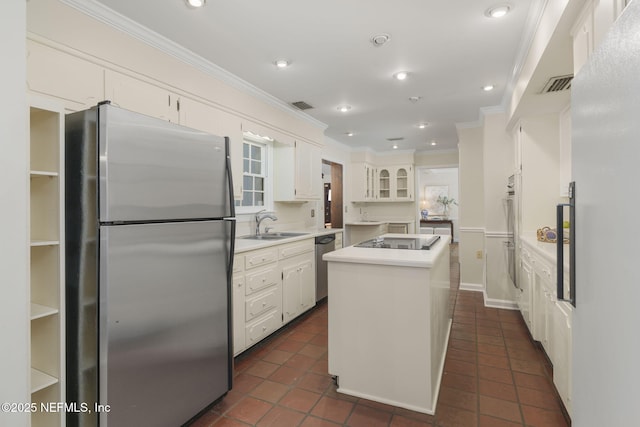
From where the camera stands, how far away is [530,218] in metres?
3.41

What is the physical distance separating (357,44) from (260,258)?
198 cm

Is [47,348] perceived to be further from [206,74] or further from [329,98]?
[329,98]

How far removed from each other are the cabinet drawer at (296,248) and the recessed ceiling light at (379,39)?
2.03m

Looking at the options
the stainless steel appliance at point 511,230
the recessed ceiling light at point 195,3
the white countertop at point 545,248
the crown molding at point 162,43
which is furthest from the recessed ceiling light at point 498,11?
the crown molding at point 162,43

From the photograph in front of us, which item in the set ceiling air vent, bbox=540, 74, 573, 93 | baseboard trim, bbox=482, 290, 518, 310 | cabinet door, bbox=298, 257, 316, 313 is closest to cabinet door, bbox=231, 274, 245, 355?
cabinet door, bbox=298, 257, 316, 313

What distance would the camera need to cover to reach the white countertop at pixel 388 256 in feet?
6.59

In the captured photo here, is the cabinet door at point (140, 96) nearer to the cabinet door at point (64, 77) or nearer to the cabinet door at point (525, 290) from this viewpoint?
the cabinet door at point (64, 77)

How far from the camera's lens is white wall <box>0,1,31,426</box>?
119cm

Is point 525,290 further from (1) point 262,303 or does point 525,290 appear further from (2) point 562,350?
(1) point 262,303

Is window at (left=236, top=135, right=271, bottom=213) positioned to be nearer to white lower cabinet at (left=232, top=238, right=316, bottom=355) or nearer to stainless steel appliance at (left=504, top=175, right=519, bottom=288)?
white lower cabinet at (left=232, top=238, right=316, bottom=355)

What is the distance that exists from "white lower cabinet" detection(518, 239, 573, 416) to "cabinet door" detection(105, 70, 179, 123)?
291 centimetres

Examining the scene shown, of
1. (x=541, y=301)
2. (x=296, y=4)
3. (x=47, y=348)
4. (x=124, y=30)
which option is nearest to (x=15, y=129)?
(x=47, y=348)

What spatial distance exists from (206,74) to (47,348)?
7.58 feet

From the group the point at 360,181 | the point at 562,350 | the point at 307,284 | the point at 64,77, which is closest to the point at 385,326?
the point at 562,350
